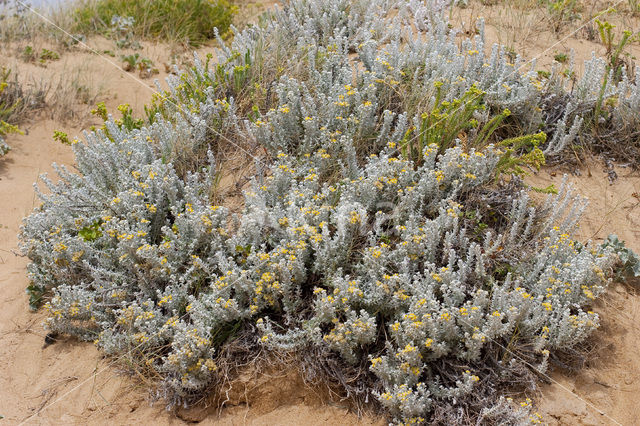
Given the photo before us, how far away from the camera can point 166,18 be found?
8.21 meters

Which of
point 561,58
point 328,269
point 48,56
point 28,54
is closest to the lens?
point 328,269

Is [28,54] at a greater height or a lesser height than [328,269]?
greater

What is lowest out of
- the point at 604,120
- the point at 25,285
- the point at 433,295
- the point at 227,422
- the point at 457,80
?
the point at 227,422

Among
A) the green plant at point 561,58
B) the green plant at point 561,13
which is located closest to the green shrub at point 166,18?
the green plant at point 561,13

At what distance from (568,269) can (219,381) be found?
7.92 feet

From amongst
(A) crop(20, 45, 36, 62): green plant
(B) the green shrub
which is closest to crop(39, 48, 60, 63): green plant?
(A) crop(20, 45, 36, 62): green plant

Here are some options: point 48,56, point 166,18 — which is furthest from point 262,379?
point 166,18

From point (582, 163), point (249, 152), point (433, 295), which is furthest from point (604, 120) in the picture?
point (249, 152)

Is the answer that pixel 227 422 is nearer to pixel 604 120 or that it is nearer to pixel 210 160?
pixel 210 160

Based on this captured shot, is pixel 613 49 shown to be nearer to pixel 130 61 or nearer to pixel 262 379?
pixel 262 379

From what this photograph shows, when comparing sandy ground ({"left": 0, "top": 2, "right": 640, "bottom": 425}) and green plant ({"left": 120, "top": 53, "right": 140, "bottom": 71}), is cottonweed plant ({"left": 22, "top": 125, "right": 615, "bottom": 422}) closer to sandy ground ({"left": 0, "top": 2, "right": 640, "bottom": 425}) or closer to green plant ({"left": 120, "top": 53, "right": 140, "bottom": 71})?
sandy ground ({"left": 0, "top": 2, "right": 640, "bottom": 425})

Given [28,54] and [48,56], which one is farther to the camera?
[48,56]

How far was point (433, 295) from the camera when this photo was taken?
3814 millimetres

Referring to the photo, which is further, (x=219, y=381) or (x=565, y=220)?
(x=565, y=220)
